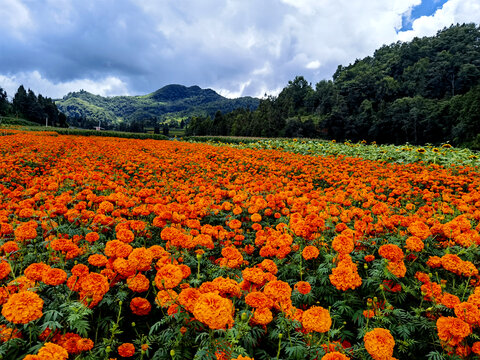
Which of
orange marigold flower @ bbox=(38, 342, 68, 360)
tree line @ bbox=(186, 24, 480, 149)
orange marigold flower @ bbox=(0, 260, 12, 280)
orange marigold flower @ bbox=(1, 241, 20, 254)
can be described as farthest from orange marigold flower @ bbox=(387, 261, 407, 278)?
tree line @ bbox=(186, 24, 480, 149)

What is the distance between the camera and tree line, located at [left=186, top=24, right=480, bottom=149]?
53.9 metres

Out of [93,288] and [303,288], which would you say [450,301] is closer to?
[303,288]

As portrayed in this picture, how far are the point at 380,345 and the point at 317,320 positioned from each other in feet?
1.12

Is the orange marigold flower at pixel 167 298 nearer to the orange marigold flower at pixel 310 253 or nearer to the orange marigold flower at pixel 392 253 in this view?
the orange marigold flower at pixel 310 253

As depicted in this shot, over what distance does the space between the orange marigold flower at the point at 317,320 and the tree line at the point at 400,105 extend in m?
52.8

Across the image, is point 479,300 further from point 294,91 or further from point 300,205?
point 294,91

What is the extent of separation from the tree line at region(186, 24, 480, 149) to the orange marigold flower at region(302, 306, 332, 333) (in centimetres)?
→ 5280

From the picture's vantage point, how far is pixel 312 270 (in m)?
2.72

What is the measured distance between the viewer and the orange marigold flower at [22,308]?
1.45 meters

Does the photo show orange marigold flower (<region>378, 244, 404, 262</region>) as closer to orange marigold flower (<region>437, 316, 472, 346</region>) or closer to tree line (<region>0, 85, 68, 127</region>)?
orange marigold flower (<region>437, 316, 472, 346</region>)

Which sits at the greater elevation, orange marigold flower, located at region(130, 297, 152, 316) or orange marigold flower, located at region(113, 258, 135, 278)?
orange marigold flower, located at region(113, 258, 135, 278)

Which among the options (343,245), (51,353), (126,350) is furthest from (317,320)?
(51,353)

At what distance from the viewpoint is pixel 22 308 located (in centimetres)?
148

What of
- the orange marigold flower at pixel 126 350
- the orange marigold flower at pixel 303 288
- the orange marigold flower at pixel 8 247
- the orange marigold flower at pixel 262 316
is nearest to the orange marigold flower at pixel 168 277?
the orange marigold flower at pixel 126 350
